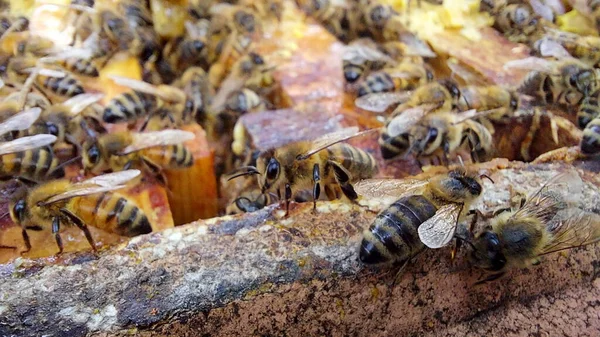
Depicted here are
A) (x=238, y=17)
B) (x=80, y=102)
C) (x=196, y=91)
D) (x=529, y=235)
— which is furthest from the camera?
(x=238, y=17)

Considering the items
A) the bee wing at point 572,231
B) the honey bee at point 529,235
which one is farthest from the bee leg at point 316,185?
the bee wing at point 572,231

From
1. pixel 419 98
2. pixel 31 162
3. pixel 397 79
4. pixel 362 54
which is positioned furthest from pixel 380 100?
pixel 31 162

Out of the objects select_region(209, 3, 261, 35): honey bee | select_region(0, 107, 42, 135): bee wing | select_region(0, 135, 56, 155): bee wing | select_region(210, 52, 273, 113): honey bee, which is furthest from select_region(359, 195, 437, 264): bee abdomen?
select_region(209, 3, 261, 35): honey bee

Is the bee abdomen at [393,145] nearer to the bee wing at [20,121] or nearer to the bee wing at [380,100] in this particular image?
the bee wing at [380,100]

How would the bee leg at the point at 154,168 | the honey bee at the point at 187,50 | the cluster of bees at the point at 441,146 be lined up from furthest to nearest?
1. the honey bee at the point at 187,50
2. the bee leg at the point at 154,168
3. the cluster of bees at the point at 441,146

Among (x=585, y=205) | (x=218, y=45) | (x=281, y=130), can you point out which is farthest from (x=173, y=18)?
(x=585, y=205)

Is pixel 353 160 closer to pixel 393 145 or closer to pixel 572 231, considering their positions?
pixel 393 145
